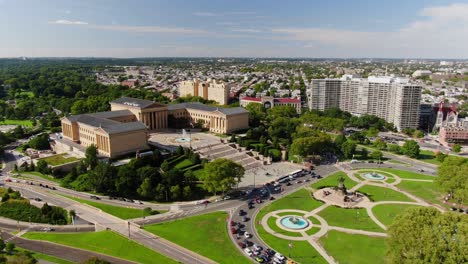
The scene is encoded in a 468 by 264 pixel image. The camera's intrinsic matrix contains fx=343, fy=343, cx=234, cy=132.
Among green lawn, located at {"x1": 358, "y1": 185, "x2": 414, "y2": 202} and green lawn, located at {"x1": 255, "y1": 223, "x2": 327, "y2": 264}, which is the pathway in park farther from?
green lawn, located at {"x1": 358, "y1": 185, "x2": 414, "y2": 202}

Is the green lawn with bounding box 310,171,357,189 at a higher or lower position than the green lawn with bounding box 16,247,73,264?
higher

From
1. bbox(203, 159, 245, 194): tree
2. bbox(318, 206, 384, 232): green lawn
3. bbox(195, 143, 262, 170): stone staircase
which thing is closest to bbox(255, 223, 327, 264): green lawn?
bbox(318, 206, 384, 232): green lawn

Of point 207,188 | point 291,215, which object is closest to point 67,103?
point 207,188

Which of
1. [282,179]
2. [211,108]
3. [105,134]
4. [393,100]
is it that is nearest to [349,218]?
[282,179]

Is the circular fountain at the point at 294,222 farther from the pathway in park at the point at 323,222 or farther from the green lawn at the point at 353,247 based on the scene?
the green lawn at the point at 353,247

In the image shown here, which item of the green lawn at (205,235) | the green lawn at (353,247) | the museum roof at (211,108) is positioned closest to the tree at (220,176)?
the green lawn at (205,235)

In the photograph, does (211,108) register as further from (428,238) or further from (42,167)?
(428,238)
